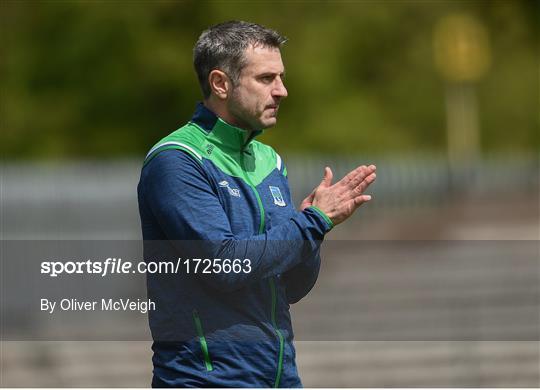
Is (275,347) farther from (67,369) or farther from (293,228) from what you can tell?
(67,369)

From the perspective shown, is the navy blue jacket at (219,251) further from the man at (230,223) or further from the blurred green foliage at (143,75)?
the blurred green foliage at (143,75)

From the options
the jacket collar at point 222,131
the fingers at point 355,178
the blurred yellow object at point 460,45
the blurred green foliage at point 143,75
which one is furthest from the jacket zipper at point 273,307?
the blurred yellow object at point 460,45

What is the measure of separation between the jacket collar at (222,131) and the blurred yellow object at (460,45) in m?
22.4

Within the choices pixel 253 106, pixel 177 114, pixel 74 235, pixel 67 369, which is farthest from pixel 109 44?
pixel 253 106

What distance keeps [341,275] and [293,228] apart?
9.19m

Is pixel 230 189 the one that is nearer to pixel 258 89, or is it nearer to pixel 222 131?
pixel 222 131

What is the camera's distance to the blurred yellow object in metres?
26.2

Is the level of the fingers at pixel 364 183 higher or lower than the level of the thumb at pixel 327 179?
lower

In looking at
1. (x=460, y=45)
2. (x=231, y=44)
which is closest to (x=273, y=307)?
(x=231, y=44)

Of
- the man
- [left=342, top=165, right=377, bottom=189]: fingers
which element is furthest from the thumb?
[left=342, top=165, right=377, bottom=189]: fingers

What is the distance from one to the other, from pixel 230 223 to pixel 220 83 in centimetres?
45

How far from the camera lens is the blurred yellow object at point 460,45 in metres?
26.2

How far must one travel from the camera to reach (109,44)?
25703mm

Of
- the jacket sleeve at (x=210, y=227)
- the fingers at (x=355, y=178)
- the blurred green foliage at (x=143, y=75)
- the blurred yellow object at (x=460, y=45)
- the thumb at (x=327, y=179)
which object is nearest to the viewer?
the jacket sleeve at (x=210, y=227)
